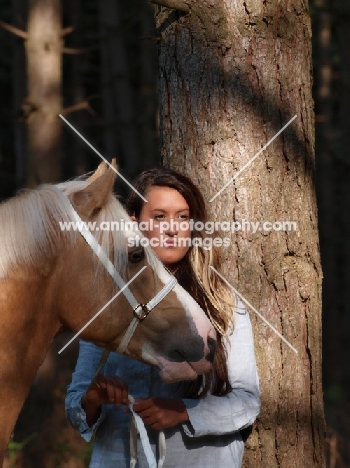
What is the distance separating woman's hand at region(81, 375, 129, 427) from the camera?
2783mm

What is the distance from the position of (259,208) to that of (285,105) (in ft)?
1.62

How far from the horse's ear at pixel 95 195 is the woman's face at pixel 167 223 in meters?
0.32

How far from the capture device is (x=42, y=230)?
274cm

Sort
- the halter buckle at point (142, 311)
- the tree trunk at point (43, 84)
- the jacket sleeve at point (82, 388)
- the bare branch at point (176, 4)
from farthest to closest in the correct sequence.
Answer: the tree trunk at point (43, 84), the bare branch at point (176, 4), the jacket sleeve at point (82, 388), the halter buckle at point (142, 311)

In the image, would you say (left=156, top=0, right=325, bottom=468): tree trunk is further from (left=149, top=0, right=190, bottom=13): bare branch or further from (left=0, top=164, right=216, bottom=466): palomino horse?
(left=0, top=164, right=216, bottom=466): palomino horse

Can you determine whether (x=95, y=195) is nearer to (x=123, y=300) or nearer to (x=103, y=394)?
(x=123, y=300)

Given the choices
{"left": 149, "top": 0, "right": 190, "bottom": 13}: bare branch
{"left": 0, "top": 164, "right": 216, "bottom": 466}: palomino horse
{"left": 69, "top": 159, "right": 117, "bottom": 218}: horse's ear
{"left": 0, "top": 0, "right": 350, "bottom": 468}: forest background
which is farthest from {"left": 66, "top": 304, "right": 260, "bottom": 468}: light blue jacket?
{"left": 0, "top": 0, "right": 350, "bottom": 468}: forest background

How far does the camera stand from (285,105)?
347 cm

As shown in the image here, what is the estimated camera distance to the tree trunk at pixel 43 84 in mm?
6941

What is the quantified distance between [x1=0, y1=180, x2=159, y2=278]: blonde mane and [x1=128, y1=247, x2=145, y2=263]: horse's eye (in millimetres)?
22

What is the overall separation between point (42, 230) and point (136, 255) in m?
0.36

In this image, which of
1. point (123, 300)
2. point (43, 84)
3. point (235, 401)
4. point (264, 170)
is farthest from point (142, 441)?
point (43, 84)

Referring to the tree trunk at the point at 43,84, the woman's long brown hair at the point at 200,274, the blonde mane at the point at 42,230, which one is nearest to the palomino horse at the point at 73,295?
the blonde mane at the point at 42,230

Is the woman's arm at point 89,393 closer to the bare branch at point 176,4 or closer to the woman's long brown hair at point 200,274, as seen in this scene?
the woman's long brown hair at point 200,274
